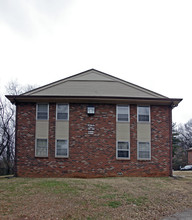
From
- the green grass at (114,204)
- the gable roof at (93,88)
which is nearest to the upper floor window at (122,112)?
the gable roof at (93,88)

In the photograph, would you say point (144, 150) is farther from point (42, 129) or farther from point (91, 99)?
point (42, 129)

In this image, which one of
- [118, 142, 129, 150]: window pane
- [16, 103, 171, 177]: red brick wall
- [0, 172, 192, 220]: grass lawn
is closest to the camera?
[0, 172, 192, 220]: grass lawn

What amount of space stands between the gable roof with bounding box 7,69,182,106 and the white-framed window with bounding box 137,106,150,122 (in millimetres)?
687

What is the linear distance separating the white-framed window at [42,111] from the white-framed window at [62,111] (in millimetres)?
669

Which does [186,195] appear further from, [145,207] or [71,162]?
[71,162]

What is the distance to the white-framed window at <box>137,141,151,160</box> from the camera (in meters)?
14.2

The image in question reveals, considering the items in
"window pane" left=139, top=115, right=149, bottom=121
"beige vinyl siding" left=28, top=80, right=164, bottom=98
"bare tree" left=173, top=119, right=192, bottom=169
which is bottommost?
"bare tree" left=173, top=119, right=192, bottom=169

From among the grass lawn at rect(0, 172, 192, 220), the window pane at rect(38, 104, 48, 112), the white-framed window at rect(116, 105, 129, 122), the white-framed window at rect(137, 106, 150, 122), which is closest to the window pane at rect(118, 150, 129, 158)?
the white-framed window at rect(116, 105, 129, 122)

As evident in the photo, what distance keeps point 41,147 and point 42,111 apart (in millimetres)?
2175

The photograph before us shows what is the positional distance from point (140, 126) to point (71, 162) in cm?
470

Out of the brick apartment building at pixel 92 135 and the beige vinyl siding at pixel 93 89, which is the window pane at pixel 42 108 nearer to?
the brick apartment building at pixel 92 135

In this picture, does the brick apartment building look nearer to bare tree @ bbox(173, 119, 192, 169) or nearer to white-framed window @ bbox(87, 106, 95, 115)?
white-framed window @ bbox(87, 106, 95, 115)

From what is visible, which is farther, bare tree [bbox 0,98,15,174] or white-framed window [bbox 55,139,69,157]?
bare tree [bbox 0,98,15,174]

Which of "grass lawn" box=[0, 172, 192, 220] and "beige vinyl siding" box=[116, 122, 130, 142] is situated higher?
"beige vinyl siding" box=[116, 122, 130, 142]
